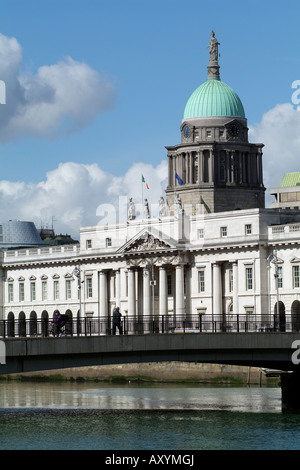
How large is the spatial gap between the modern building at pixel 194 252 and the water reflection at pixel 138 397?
52.0 feet

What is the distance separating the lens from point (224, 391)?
111 m

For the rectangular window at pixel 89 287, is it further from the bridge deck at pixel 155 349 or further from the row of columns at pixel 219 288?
the bridge deck at pixel 155 349

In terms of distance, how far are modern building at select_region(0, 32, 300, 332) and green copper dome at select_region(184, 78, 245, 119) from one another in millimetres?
119

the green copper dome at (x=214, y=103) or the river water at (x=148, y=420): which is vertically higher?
the green copper dome at (x=214, y=103)

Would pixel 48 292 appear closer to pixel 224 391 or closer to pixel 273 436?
pixel 224 391

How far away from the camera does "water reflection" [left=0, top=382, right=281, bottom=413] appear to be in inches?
3684

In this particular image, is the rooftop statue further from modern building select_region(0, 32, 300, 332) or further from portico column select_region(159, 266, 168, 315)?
portico column select_region(159, 266, 168, 315)

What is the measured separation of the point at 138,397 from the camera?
105 m

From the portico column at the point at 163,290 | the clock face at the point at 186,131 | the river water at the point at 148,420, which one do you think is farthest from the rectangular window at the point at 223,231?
the river water at the point at 148,420

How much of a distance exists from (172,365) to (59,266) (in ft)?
154

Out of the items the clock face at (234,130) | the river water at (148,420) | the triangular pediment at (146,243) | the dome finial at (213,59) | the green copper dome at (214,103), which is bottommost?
the river water at (148,420)

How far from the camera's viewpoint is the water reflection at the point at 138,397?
93.6 m

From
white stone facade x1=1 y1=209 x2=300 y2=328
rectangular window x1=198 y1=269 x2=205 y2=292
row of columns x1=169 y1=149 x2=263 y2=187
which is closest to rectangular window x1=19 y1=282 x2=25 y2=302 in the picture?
white stone facade x1=1 y1=209 x2=300 y2=328
